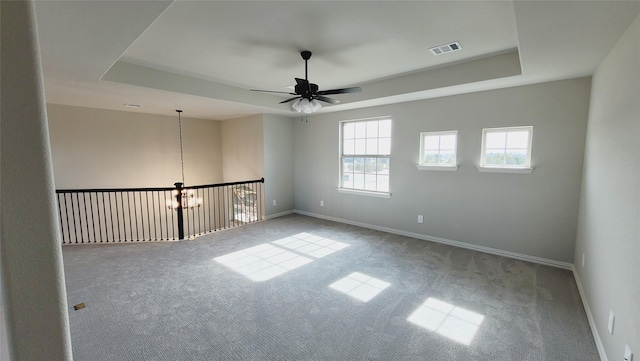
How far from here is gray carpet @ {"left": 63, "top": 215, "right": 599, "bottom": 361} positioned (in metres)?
2.19

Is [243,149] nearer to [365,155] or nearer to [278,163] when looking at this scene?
[278,163]

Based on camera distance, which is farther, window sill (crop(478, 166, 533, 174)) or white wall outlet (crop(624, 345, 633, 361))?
window sill (crop(478, 166, 533, 174))

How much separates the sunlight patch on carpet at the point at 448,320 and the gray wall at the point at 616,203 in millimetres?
891

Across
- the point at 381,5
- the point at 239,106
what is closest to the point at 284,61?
the point at 381,5

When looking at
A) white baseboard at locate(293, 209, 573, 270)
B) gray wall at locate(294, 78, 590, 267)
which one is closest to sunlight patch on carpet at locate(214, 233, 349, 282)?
white baseboard at locate(293, 209, 573, 270)

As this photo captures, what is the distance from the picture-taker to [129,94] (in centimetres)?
426

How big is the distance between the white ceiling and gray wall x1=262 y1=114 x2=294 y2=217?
168 centimetres

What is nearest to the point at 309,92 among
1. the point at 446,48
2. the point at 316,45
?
the point at 316,45

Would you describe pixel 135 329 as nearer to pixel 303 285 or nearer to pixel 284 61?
pixel 303 285

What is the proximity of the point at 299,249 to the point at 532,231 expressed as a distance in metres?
3.41

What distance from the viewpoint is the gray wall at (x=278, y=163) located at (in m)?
6.36

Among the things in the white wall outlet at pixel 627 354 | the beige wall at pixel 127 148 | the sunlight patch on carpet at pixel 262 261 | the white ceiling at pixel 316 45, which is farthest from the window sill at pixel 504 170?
A: the beige wall at pixel 127 148

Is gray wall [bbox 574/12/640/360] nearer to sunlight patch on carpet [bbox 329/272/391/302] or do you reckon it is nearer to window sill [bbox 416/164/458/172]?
window sill [bbox 416/164/458/172]

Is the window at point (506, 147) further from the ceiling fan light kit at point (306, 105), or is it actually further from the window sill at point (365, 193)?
the ceiling fan light kit at point (306, 105)
